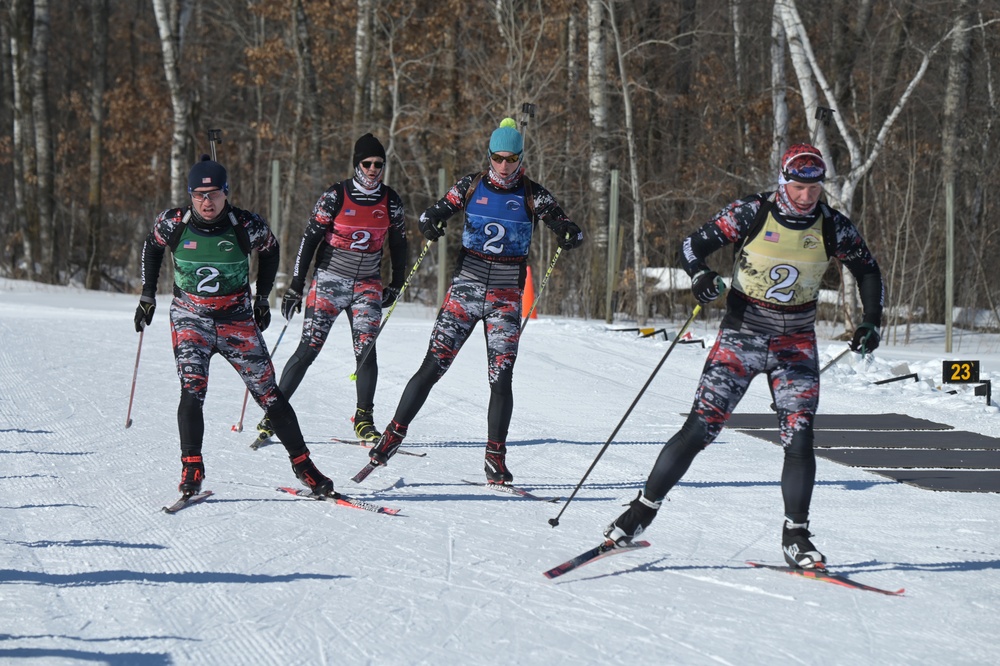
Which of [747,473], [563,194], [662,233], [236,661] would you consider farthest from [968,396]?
[662,233]

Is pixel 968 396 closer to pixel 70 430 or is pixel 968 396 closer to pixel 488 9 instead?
pixel 70 430

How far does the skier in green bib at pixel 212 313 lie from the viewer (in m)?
5.84

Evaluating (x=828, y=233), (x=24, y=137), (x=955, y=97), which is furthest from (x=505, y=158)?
(x=24, y=137)

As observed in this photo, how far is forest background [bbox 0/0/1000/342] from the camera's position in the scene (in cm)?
1809

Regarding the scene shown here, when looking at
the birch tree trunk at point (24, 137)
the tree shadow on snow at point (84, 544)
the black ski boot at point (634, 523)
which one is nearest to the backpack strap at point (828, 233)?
the black ski boot at point (634, 523)

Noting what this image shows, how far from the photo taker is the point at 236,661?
12.6 feet

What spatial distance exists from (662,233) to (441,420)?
16.2m

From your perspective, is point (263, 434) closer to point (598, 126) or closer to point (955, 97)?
point (598, 126)

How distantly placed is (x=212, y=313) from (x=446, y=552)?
1.76m

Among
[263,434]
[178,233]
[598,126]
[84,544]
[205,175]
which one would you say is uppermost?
[598,126]

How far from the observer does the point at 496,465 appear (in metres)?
6.78

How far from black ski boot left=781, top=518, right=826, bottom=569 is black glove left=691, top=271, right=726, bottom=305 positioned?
104 cm

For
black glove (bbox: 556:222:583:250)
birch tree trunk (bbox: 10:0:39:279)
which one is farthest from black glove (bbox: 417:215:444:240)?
birch tree trunk (bbox: 10:0:39:279)

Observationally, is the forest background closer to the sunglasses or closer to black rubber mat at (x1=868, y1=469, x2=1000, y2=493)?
black rubber mat at (x1=868, y1=469, x2=1000, y2=493)
